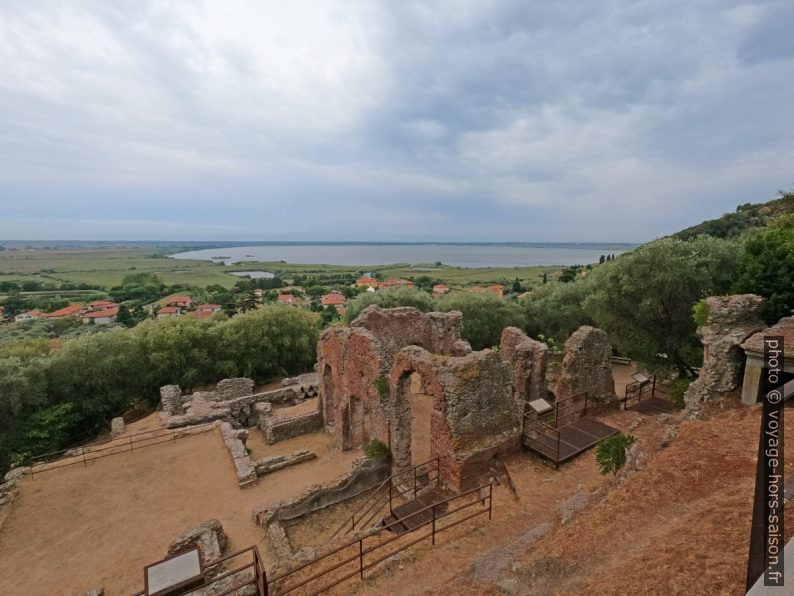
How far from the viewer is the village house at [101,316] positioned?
233ft

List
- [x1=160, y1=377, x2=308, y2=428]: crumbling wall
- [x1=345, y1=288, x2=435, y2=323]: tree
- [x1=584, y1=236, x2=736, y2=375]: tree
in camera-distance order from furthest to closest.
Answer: [x1=345, y1=288, x2=435, y2=323]: tree, [x1=160, y1=377, x2=308, y2=428]: crumbling wall, [x1=584, y1=236, x2=736, y2=375]: tree

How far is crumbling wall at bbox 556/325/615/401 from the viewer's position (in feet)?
51.2

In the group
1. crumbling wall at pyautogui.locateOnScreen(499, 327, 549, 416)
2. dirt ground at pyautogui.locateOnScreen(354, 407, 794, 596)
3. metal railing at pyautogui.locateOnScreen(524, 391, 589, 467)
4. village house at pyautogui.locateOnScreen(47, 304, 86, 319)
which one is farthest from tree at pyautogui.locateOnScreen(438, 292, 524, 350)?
village house at pyautogui.locateOnScreen(47, 304, 86, 319)

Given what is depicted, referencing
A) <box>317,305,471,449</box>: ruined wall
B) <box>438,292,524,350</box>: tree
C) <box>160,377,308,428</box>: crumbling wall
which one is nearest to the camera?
<box>317,305,471,449</box>: ruined wall

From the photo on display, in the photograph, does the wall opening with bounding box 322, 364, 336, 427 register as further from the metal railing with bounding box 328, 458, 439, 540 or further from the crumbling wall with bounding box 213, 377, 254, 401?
the crumbling wall with bounding box 213, 377, 254, 401

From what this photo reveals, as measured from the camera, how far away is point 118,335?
26.2 meters

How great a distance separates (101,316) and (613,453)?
89825 mm

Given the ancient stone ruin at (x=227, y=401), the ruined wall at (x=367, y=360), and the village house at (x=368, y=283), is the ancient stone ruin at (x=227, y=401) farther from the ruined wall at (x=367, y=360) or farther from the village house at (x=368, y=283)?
the village house at (x=368, y=283)

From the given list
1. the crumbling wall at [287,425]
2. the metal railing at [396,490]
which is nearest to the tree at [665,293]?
the metal railing at [396,490]

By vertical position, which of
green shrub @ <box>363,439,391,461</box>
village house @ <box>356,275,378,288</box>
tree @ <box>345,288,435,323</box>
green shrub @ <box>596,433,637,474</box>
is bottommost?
village house @ <box>356,275,378,288</box>

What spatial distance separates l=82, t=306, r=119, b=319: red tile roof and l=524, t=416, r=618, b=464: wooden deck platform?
3369 inches

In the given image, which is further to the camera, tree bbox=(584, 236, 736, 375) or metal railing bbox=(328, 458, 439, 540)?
tree bbox=(584, 236, 736, 375)

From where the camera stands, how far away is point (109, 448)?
57.7 feet

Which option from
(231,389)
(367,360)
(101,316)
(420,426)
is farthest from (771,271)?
(101,316)
